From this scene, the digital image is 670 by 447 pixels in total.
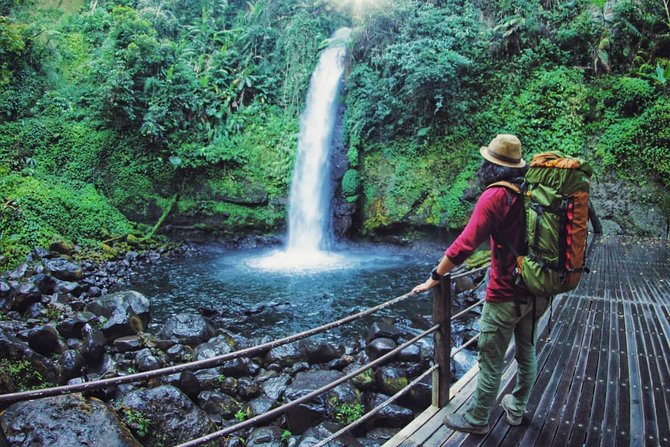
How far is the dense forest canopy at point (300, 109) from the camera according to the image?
11180mm

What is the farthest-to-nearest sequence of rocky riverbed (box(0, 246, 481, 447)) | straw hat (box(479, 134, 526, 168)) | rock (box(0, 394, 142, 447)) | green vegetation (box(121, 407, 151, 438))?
green vegetation (box(121, 407, 151, 438)) → rocky riverbed (box(0, 246, 481, 447)) → rock (box(0, 394, 142, 447)) → straw hat (box(479, 134, 526, 168))

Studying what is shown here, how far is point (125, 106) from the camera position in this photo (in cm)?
1326

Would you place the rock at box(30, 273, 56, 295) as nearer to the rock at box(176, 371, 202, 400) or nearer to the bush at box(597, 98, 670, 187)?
the rock at box(176, 371, 202, 400)

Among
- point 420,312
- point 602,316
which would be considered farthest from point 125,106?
point 602,316

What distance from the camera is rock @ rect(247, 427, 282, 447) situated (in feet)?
13.3

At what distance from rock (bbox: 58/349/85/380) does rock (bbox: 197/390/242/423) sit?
178 cm

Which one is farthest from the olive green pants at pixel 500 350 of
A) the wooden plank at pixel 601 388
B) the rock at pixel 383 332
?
the rock at pixel 383 332

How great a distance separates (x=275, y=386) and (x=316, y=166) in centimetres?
1011

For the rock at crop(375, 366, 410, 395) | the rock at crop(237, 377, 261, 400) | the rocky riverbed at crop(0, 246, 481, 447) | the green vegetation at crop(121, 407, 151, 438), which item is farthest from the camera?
the rock at crop(237, 377, 261, 400)

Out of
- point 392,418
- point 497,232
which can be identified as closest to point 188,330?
point 392,418

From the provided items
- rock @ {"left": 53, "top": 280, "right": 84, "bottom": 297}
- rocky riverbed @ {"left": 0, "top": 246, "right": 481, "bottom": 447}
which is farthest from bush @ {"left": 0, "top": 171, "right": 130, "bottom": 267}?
rocky riverbed @ {"left": 0, "top": 246, "right": 481, "bottom": 447}

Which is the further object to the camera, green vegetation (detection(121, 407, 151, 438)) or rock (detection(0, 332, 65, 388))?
rock (detection(0, 332, 65, 388))

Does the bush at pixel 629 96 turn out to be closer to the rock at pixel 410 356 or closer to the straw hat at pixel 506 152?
the rock at pixel 410 356

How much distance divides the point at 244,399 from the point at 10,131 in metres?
14.0
